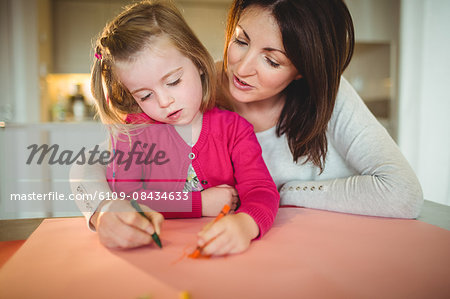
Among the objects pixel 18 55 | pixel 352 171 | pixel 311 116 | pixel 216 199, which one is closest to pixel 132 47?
pixel 216 199

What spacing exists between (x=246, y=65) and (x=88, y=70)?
3.38 meters

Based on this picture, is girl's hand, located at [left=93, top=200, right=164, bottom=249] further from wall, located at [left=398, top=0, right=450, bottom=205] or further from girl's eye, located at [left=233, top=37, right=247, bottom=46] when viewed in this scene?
wall, located at [left=398, top=0, right=450, bottom=205]

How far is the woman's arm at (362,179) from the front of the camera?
821mm

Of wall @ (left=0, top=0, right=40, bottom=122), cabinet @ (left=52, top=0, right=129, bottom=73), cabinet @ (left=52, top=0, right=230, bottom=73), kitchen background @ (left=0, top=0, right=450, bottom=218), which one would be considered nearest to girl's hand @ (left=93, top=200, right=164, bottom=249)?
kitchen background @ (left=0, top=0, right=450, bottom=218)

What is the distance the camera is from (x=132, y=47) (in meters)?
0.78

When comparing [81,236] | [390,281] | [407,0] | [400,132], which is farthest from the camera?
[400,132]

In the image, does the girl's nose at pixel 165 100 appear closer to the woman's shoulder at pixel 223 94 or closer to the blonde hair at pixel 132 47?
the blonde hair at pixel 132 47

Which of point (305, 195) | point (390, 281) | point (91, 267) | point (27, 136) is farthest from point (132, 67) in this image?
point (27, 136)

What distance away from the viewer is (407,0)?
2549 millimetres

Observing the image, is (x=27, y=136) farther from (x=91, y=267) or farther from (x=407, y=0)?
(x=407, y=0)

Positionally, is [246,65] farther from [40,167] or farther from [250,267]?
[40,167]

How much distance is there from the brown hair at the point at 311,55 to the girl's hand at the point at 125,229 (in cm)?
53

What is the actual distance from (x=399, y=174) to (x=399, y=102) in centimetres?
224

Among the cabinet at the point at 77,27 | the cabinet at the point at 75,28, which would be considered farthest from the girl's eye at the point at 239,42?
the cabinet at the point at 75,28
